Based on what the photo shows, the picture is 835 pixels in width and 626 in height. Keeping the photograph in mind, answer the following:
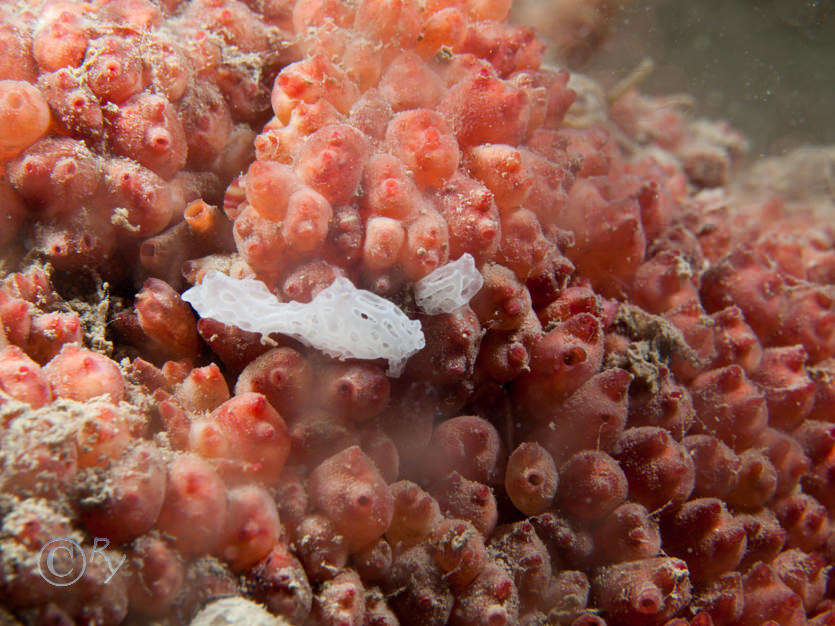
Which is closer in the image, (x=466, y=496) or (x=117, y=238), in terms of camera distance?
(x=466, y=496)

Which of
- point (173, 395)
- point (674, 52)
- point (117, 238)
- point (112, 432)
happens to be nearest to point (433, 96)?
point (117, 238)

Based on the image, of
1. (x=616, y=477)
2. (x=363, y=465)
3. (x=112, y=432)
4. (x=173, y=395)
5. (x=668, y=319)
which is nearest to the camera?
(x=112, y=432)

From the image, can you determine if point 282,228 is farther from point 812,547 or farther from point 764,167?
point 764,167
